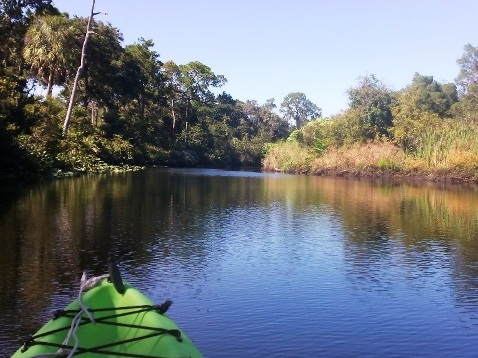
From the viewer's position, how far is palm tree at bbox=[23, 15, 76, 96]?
123ft

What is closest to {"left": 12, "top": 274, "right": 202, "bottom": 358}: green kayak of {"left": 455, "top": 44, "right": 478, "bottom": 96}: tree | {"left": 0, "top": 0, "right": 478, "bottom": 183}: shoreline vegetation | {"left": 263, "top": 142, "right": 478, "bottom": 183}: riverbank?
{"left": 0, "top": 0, "right": 478, "bottom": 183}: shoreline vegetation

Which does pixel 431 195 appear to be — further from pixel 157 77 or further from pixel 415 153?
pixel 157 77

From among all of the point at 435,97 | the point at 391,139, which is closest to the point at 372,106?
the point at 391,139

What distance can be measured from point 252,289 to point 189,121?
58.5 metres

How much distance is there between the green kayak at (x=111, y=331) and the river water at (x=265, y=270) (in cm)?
196

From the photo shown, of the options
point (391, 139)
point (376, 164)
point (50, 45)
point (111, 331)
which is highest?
point (50, 45)

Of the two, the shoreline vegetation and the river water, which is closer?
the river water

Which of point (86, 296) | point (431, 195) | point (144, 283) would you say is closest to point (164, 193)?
point (431, 195)

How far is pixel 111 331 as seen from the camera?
4.05 metres

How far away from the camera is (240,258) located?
10922 mm

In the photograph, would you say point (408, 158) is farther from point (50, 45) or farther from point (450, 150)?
point (50, 45)

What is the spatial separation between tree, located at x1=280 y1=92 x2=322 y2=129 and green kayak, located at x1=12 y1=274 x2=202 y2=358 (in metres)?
107

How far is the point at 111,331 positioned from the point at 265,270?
6120 millimetres

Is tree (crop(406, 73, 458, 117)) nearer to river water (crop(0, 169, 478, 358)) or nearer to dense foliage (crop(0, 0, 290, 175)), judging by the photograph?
dense foliage (crop(0, 0, 290, 175))
